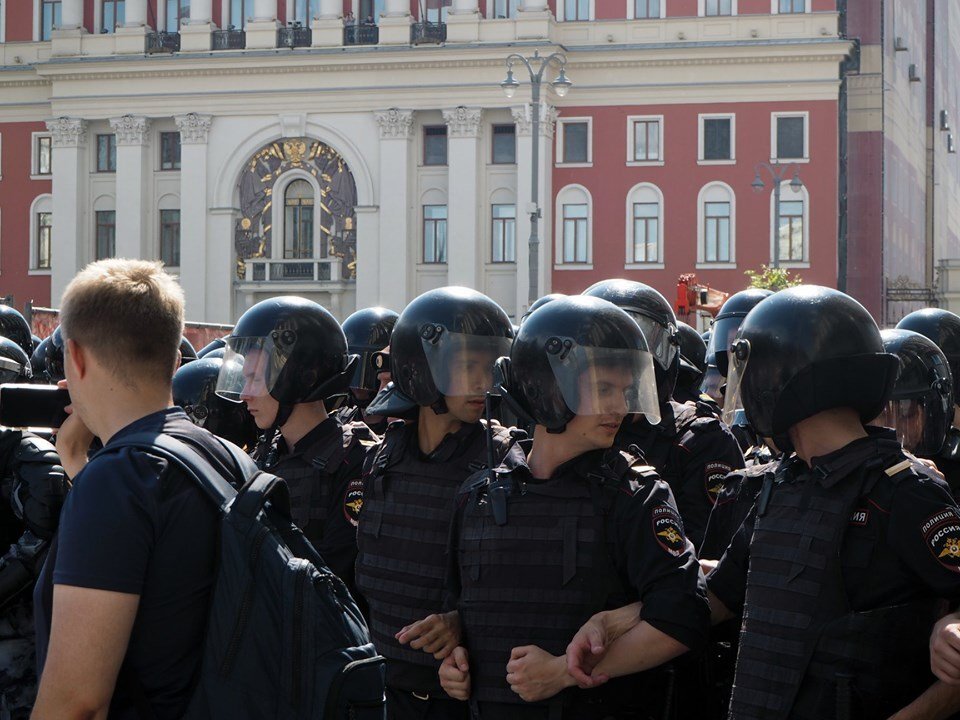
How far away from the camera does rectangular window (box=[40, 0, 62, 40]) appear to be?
41.9 metres

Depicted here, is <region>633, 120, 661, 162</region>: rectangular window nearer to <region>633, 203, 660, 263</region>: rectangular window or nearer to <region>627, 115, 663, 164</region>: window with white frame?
<region>627, 115, 663, 164</region>: window with white frame

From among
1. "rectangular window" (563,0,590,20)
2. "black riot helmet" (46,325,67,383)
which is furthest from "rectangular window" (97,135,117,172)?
"black riot helmet" (46,325,67,383)

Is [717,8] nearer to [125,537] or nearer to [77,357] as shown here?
[77,357]

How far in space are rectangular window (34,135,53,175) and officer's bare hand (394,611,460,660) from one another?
40.5 meters

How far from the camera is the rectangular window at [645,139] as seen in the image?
3697 cm

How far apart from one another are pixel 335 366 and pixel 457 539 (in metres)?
1.52

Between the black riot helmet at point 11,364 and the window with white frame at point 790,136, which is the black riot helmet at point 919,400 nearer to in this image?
the black riot helmet at point 11,364

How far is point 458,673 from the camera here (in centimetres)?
306

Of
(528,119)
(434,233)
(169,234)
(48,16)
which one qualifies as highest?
(48,16)

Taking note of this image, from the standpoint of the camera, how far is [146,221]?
39.9m

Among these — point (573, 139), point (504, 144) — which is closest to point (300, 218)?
point (504, 144)

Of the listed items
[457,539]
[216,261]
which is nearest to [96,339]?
[457,539]

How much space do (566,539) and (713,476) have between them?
124 cm

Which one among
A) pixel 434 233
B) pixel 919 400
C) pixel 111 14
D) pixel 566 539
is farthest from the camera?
pixel 111 14
